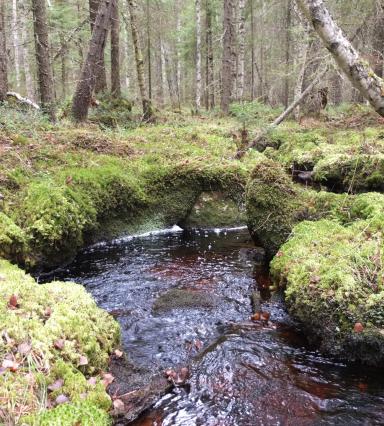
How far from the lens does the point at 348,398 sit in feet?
11.6

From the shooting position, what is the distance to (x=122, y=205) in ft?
26.6

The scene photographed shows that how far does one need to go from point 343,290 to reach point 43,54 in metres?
10.9

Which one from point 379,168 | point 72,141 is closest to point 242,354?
point 379,168

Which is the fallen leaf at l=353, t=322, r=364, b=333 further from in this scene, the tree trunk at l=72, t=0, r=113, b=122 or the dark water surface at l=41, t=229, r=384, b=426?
the tree trunk at l=72, t=0, r=113, b=122

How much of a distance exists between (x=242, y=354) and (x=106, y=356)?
1499 millimetres

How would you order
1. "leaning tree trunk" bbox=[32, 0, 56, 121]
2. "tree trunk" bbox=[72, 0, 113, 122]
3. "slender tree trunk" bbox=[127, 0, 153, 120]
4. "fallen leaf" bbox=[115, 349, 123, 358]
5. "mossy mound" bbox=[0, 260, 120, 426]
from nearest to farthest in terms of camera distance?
"mossy mound" bbox=[0, 260, 120, 426] < "fallen leaf" bbox=[115, 349, 123, 358] < "tree trunk" bbox=[72, 0, 113, 122] < "leaning tree trunk" bbox=[32, 0, 56, 121] < "slender tree trunk" bbox=[127, 0, 153, 120]

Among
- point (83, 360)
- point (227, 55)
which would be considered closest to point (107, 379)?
point (83, 360)

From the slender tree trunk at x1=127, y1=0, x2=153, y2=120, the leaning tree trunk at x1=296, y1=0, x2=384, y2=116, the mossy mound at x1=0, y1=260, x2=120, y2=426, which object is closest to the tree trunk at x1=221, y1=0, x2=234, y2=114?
the slender tree trunk at x1=127, y1=0, x2=153, y2=120

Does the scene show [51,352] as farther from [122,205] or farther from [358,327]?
[122,205]

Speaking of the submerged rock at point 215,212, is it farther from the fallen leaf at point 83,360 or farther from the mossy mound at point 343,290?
the fallen leaf at point 83,360

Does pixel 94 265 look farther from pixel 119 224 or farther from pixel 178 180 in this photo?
pixel 178 180

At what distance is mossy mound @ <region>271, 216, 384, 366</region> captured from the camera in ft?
12.5

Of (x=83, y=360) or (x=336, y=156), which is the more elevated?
(x=336, y=156)

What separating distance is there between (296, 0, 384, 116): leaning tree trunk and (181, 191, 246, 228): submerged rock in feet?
18.6
